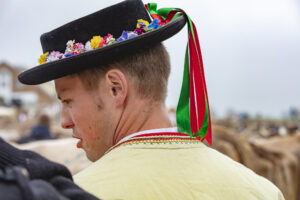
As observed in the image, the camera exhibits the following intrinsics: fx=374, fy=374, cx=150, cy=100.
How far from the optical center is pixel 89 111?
128cm

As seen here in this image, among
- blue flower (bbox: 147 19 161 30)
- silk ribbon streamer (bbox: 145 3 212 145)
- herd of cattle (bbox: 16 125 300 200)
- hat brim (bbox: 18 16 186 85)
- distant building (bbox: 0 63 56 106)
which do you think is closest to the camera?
hat brim (bbox: 18 16 186 85)

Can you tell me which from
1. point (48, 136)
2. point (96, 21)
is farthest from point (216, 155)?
point (48, 136)

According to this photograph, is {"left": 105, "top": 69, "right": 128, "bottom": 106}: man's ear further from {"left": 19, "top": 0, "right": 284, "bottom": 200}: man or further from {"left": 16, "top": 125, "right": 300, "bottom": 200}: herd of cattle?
{"left": 16, "top": 125, "right": 300, "bottom": 200}: herd of cattle

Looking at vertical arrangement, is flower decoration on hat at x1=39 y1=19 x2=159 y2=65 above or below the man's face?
above

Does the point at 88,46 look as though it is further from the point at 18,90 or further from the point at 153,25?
the point at 18,90

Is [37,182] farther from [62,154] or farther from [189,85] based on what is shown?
[62,154]

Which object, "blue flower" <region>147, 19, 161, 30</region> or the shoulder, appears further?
"blue flower" <region>147, 19, 161, 30</region>

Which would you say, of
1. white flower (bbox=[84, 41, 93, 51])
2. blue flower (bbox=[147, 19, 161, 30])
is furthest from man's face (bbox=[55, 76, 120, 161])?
blue flower (bbox=[147, 19, 161, 30])

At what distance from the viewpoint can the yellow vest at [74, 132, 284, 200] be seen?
3.47 ft

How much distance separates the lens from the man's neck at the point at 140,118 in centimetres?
129

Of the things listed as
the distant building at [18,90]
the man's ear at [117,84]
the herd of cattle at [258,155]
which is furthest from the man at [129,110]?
the distant building at [18,90]

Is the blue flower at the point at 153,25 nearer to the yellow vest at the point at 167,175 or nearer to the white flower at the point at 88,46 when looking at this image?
the white flower at the point at 88,46

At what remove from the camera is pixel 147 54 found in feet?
4.25

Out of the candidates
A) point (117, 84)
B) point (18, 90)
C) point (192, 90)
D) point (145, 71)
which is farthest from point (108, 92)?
point (18, 90)
